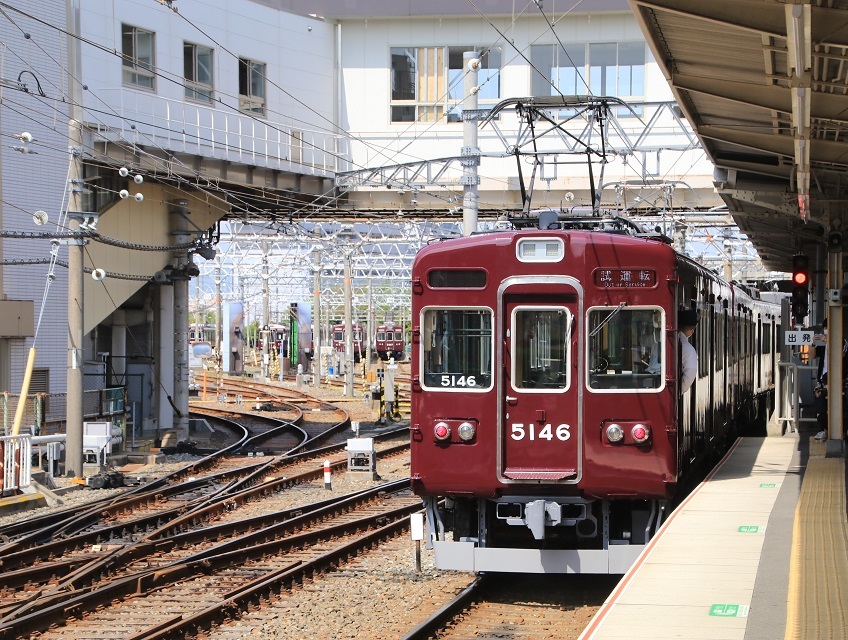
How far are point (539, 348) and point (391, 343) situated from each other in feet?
194

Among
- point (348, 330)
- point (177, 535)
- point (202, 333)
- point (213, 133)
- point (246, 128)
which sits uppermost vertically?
point (246, 128)

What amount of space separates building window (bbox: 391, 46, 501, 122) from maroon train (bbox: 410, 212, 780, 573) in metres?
18.1

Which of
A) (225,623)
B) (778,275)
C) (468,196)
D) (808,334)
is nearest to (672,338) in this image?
(225,623)

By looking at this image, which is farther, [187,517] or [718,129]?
[187,517]

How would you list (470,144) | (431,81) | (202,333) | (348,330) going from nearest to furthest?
(470,144) < (431,81) < (348,330) < (202,333)

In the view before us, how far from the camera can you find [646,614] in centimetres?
599

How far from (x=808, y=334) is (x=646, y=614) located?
900 centimetres

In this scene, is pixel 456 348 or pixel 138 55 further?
pixel 138 55

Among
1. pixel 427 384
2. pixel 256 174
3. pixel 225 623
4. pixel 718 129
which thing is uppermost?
pixel 256 174

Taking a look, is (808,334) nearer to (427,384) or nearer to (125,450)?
(427,384)

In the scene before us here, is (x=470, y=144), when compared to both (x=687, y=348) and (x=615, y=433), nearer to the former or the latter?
(x=687, y=348)

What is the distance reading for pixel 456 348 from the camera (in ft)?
30.6

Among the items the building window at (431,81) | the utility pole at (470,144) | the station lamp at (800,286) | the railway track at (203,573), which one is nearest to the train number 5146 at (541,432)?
the railway track at (203,573)

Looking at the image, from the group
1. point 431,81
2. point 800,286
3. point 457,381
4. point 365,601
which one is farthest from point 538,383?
point 431,81
